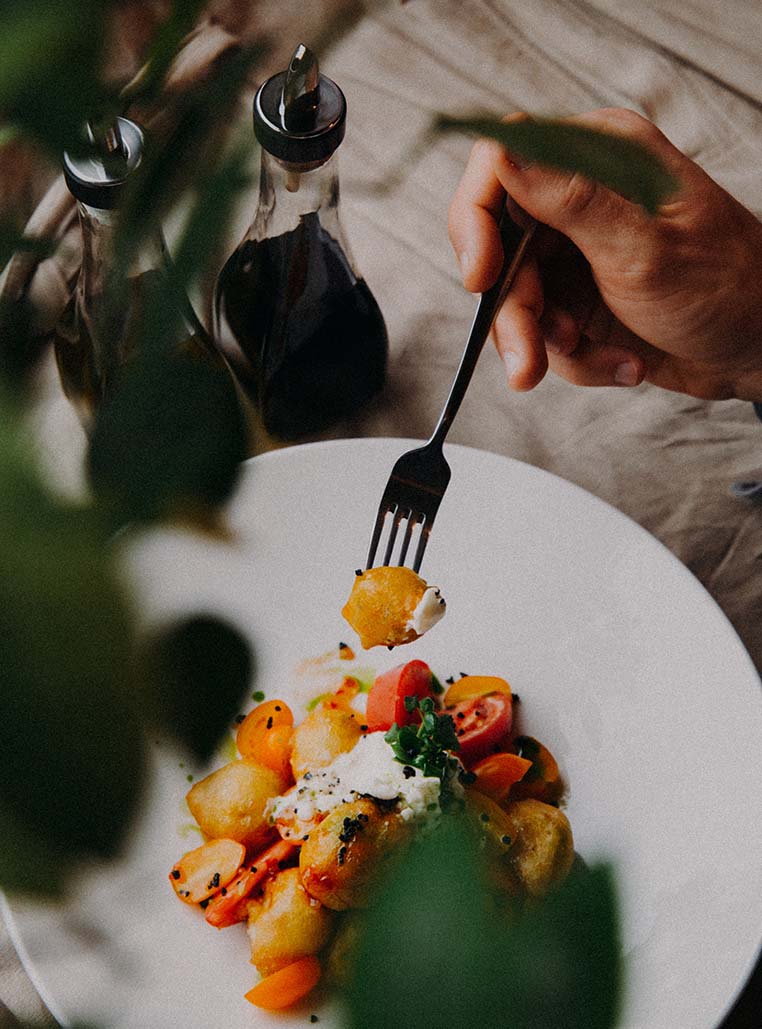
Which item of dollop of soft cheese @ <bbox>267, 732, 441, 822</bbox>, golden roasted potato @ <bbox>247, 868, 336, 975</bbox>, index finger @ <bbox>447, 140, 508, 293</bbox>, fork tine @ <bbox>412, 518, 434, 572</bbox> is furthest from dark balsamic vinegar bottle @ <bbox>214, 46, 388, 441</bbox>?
golden roasted potato @ <bbox>247, 868, 336, 975</bbox>

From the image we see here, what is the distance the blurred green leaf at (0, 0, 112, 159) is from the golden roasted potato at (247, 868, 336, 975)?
2.39 feet

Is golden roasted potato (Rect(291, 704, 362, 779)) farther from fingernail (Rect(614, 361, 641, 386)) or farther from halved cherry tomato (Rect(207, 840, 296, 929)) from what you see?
fingernail (Rect(614, 361, 641, 386))

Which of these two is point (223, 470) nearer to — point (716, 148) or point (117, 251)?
point (117, 251)

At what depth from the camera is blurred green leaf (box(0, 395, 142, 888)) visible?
0.13 metres

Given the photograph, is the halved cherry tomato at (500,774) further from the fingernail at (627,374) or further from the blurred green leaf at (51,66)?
the blurred green leaf at (51,66)

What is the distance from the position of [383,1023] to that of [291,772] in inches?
30.3

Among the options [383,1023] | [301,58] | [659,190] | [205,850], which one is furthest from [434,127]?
[205,850]

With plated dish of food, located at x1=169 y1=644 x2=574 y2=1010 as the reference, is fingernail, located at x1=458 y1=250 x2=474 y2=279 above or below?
above

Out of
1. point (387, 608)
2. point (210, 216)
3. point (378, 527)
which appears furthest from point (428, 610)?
point (210, 216)

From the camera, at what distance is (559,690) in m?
0.95

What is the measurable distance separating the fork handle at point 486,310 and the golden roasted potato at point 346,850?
29 cm

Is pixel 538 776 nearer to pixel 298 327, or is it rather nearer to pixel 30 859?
pixel 298 327

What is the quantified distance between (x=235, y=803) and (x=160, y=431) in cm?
74

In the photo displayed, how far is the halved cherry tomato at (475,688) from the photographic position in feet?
3.10
